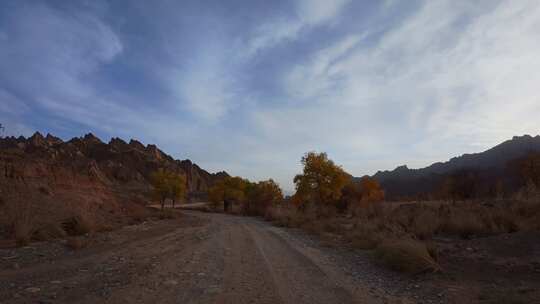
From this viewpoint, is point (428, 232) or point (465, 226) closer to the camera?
point (465, 226)

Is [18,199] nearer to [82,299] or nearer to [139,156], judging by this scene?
[82,299]

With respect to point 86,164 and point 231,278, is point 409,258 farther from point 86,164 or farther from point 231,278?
point 86,164

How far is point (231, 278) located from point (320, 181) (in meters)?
37.0

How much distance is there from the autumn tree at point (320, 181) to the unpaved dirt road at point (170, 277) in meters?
32.5

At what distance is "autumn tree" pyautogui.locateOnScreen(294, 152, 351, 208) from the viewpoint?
43856mm

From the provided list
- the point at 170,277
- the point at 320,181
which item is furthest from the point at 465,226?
the point at 320,181

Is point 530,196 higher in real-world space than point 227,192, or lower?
lower

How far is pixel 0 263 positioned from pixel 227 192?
2669 inches

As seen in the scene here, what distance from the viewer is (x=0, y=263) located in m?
8.73

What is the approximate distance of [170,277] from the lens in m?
7.73

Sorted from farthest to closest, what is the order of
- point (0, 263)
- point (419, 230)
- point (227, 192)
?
1. point (227, 192)
2. point (419, 230)
3. point (0, 263)

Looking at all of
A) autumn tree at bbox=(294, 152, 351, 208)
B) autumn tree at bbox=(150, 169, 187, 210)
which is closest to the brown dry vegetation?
autumn tree at bbox=(294, 152, 351, 208)

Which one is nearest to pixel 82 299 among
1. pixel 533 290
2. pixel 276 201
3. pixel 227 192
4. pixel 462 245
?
pixel 533 290

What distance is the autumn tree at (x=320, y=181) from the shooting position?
144 feet
